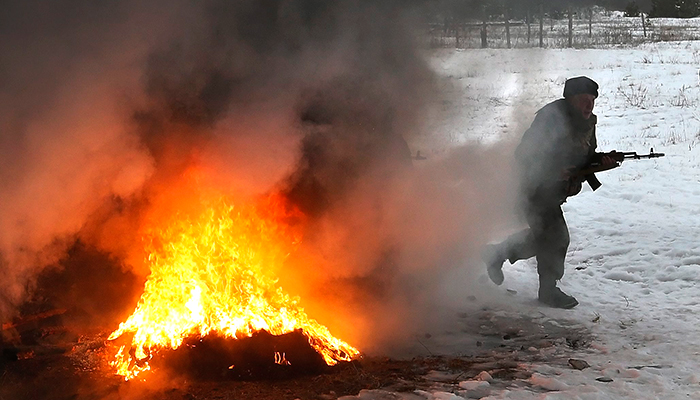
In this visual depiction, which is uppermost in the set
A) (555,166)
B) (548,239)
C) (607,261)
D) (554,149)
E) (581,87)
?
(581,87)

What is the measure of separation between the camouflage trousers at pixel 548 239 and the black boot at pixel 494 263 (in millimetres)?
356

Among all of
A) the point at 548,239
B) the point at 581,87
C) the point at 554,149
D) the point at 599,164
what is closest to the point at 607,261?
the point at 548,239

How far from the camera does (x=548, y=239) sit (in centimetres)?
625

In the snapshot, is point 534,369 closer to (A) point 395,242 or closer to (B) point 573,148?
(A) point 395,242

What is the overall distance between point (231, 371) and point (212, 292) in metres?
0.62

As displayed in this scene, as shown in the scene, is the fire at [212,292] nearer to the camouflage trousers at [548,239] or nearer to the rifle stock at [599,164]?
the camouflage trousers at [548,239]

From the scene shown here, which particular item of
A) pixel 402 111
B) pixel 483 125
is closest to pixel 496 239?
pixel 483 125

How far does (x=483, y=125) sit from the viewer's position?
735cm

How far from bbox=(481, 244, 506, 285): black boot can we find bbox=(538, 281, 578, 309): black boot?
46 centimetres

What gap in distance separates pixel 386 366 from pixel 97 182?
2500 millimetres

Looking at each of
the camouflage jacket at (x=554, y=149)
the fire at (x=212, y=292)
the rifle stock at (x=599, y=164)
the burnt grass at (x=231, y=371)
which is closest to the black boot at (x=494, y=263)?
the camouflage jacket at (x=554, y=149)

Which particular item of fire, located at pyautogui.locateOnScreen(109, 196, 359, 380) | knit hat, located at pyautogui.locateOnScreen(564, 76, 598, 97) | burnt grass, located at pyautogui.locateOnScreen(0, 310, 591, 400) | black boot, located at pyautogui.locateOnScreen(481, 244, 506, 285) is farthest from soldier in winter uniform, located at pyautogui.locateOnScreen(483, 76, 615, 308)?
fire, located at pyautogui.locateOnScreen(109, 196, 359, 380)

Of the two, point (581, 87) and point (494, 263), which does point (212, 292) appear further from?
point (581, 87)

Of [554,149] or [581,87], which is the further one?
[554,149]
